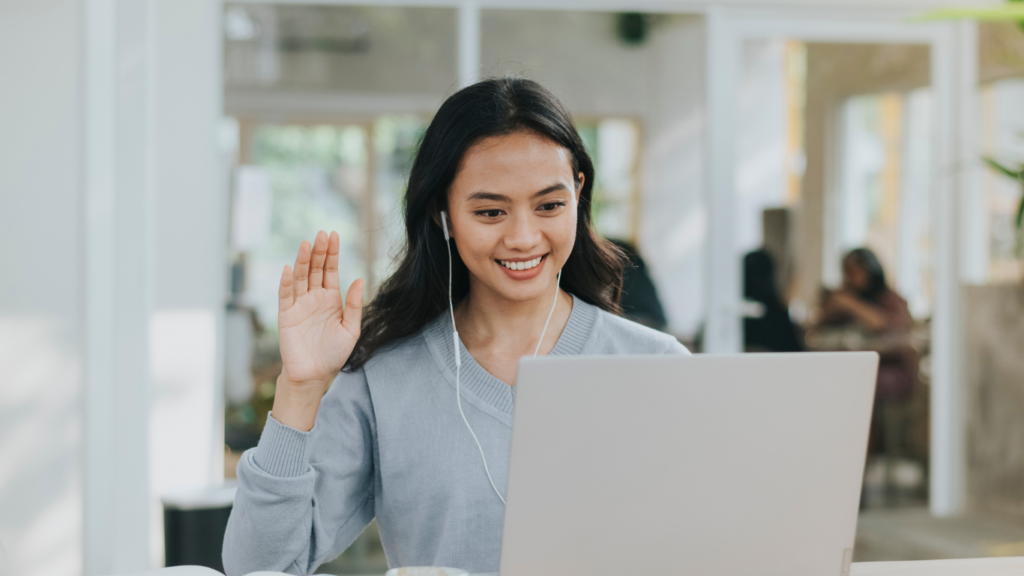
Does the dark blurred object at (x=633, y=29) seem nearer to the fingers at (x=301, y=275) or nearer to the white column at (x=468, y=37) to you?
the white column at (x=468, y=37)

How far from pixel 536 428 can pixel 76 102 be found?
228 cm

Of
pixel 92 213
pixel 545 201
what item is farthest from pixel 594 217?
pixel 92 213

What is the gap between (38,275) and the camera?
262cm

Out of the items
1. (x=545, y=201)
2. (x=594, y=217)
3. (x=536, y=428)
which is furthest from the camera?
(x=594, y=217)

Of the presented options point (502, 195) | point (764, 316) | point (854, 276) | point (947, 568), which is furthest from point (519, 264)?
point (854, 276)

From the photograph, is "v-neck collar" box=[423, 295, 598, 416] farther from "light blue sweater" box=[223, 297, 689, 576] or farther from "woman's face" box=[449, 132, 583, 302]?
"woman's face" box=[449, 132, 583, 302]

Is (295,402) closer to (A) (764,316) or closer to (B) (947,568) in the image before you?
(B) (947,568)

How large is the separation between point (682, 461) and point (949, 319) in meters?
3.31

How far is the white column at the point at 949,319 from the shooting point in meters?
3.72

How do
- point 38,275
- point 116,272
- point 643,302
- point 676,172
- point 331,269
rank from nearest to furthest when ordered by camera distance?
point 331,269 → point 38,275 → point 116,272 → point 643,302 → point 676,172

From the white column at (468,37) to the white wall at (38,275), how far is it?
1435 mm

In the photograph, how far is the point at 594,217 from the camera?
1706mm

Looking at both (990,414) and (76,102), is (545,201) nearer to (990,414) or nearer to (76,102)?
(76,102)

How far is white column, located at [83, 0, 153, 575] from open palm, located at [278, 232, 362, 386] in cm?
162
